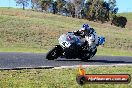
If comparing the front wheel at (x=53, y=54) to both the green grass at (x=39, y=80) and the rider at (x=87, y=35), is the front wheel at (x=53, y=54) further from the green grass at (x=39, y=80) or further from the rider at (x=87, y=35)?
the green grass at (x=39, y=80)

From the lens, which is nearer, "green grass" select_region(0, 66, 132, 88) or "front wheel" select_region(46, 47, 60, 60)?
"green grass" select_region(0, 66, 132, 88)

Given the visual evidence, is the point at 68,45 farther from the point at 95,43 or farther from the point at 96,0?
the point at 96,0

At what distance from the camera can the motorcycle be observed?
18.5 m

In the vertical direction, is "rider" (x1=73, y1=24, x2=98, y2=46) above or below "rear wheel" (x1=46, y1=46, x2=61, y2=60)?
above

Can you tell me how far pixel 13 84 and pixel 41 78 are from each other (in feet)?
4.21

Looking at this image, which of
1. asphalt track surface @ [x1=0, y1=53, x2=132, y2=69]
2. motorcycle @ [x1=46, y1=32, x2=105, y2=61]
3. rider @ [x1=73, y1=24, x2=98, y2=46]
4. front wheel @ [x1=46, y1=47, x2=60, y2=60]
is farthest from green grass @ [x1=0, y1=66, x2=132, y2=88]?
rider @ [x1=73, y1=24, x2=98, y2=46]

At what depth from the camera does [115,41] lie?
50250mm

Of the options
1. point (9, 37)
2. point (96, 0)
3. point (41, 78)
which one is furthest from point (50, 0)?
point (41, 78)

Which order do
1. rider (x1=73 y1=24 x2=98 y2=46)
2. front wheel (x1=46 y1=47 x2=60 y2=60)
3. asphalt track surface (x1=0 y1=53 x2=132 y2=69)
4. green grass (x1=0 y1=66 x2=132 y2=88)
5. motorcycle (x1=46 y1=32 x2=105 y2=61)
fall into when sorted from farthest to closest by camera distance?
rider (x1=73 y1=24 x2=98 y2=46)
motorcycle (x1=46 y1=32 x2=105 y2=61)
front wheel (x1=46 y1=47 x2=60 y2=60)
asphalt track surface (x1=0 y1=53 x2=132 y2=69)
green grass (x1=0 y1=66 x2=132 y2=88)

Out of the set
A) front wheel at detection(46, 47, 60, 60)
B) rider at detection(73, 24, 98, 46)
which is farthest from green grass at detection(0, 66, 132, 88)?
rider at detection(73, 24, 98, 46)

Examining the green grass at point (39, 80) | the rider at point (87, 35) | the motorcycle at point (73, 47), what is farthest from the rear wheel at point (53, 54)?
the green grass at point (39, 80)

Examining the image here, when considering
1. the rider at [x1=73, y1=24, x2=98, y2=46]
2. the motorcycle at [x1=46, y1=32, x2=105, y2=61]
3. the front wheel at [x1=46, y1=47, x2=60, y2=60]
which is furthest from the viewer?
the rider at [x1=73, y1=24, x2=98, y2=46]

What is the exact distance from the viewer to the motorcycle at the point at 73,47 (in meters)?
18.5

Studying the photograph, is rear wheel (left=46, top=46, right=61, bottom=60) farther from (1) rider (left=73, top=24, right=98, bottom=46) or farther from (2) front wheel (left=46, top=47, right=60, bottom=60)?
(1) rider (left=73, top=24, right=98, bottom=46)
